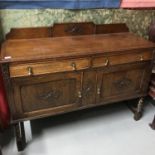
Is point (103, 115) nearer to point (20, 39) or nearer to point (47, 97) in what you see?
point (47, 97)

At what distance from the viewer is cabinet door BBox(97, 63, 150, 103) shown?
1.53 metres

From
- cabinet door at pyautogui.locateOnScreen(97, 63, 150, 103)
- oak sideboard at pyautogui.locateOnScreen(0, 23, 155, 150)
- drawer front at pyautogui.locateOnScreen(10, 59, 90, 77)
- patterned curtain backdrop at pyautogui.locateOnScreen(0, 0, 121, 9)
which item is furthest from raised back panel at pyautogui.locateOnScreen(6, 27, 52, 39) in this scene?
cabinet door at pyautogui.locateOnScreen(97, 63, 150, 103)

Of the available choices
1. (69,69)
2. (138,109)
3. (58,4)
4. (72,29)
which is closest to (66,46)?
(69,69)

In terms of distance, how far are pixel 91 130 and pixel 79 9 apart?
3.68 feet

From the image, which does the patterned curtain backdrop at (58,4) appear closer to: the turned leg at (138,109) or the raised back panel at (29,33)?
the raised back panel at (29,33)

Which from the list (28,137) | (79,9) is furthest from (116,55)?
(28,137)

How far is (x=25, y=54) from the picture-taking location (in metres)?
1.26

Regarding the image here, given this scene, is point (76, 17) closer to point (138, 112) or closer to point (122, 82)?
point (122, 82)

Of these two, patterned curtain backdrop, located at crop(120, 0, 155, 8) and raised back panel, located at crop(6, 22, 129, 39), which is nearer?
raised back panel, located at crop(6, 22, 129, 39)

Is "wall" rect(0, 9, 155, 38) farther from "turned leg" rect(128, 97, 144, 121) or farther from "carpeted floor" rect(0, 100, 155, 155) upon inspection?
"carpeted floor" rect(0, 100, 155, 155)

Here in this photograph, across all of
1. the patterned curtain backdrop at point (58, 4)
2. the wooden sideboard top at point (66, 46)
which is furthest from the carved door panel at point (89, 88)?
the patterned curtain backdrop at point (58, 4)

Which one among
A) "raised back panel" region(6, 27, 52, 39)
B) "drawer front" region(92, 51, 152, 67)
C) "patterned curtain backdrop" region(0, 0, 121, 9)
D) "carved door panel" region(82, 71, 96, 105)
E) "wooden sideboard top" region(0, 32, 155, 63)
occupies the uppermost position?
"patterned curtain backdrop" region(0, 0, 121, 9)

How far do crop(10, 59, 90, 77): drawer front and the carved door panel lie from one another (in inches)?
3.4

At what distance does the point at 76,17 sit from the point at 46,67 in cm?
68
